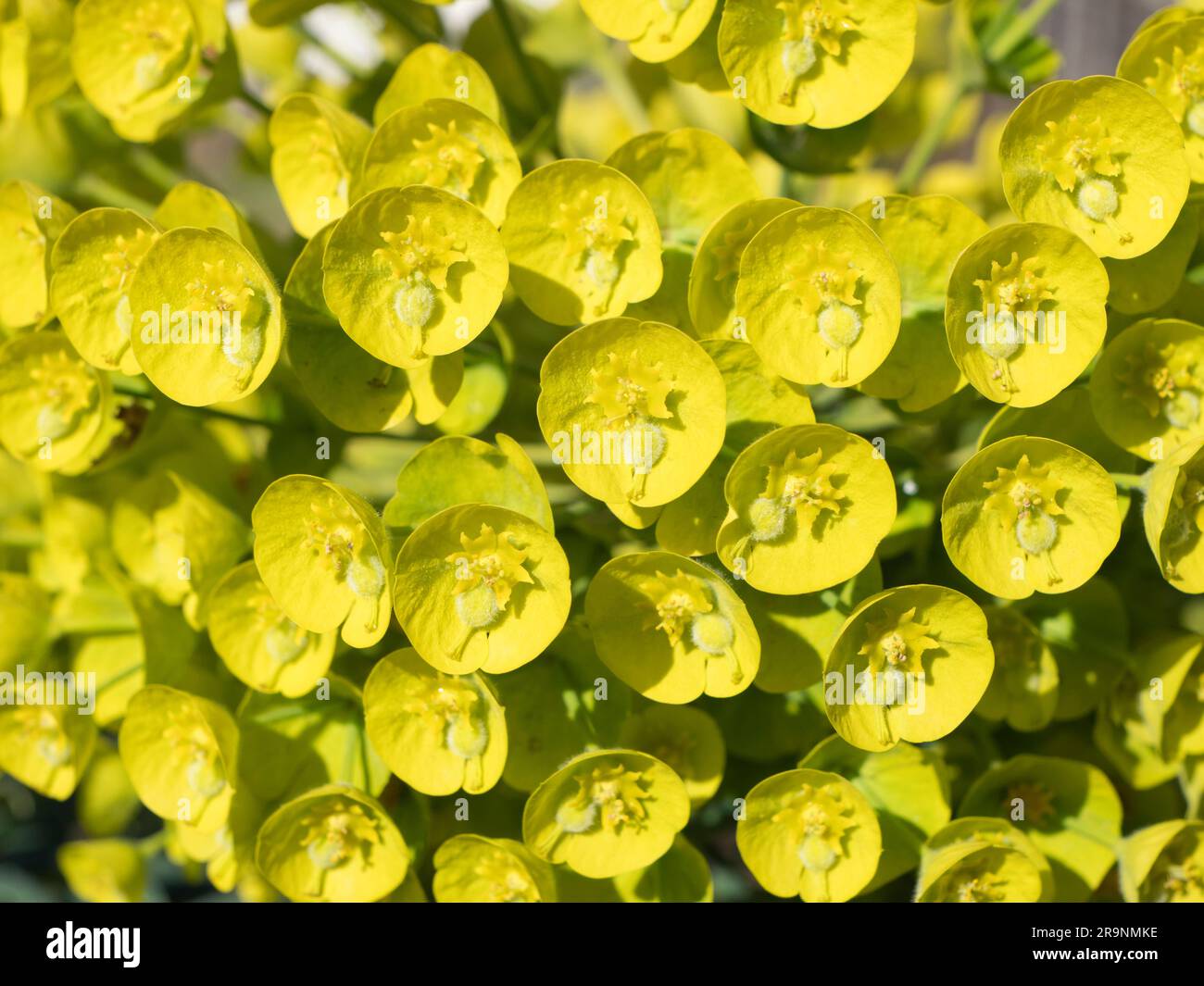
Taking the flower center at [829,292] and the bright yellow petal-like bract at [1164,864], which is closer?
the flower center at [829,292]

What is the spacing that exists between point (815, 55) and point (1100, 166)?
325 mm

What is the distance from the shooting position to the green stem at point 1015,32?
1523 millimetres

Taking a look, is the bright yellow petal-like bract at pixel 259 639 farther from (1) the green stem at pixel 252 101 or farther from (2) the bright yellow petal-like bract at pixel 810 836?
(1) the green stem at pixel 252 101

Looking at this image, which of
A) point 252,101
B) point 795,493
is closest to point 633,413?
point 795,493

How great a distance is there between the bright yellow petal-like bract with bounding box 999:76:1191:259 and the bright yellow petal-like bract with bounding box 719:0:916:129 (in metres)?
0.17

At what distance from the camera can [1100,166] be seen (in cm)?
111

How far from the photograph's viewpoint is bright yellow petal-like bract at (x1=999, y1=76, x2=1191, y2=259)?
3.63 feet

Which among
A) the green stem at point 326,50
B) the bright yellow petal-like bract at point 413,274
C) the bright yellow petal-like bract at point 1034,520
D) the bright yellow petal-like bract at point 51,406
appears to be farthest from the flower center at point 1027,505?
the green stem at point 326,50

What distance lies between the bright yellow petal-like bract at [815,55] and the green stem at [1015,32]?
0.46 m

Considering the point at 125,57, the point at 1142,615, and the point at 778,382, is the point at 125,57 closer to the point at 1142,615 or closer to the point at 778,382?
the point at 778,382

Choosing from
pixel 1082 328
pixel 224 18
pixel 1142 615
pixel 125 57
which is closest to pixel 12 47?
pixel 125 57

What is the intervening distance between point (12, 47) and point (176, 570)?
0.77 meters

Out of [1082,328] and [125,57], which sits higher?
[125,57]

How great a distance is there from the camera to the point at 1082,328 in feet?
3.63
